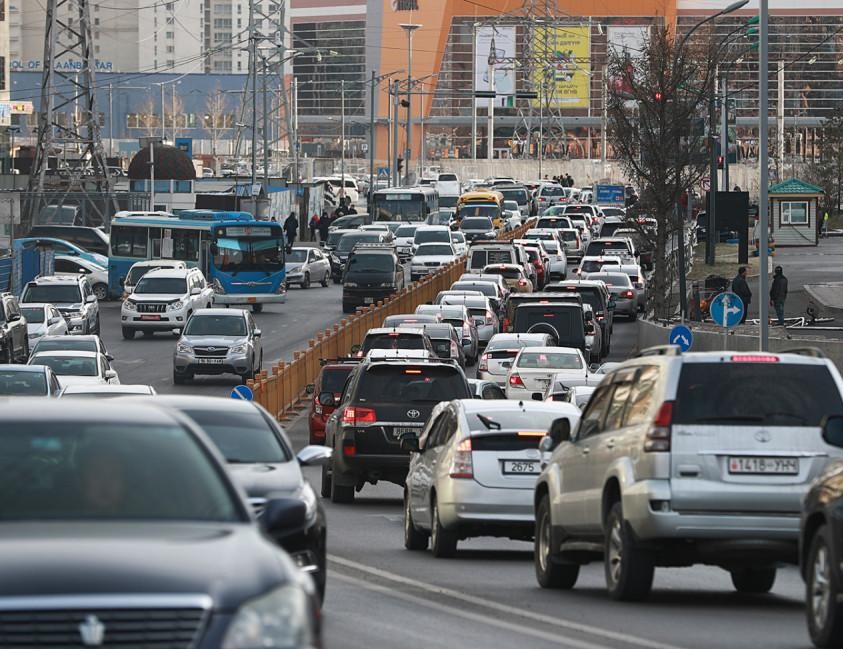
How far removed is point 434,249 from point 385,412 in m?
47.0

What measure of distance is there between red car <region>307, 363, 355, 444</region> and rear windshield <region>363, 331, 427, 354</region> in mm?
2302

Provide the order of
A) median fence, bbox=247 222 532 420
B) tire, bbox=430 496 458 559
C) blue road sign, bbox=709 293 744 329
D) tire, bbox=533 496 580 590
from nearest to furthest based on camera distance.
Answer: tire, bbox=533 496 580 590 → tire, bbox=430 496 458 559 → blue road sign, bbox=709 293 744 329 → median fence, bbox=247 222 532 420

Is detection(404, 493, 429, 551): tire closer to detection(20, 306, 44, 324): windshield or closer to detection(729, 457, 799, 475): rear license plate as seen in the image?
detection(729, 457, 799, 475): rear license plate

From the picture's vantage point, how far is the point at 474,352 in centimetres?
4616

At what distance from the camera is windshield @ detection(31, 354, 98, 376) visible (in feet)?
106

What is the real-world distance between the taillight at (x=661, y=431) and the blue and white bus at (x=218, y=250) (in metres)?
48.4

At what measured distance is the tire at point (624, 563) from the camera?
12.4m

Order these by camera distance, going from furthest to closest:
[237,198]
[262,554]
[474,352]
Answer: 1. [237,198]
2. [474,352]
3. [262,554]

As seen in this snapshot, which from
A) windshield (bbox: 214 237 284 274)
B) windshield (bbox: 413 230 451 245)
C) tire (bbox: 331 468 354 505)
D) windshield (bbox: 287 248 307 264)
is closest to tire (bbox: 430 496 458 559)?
tire (bbox: 331 468 354 505)

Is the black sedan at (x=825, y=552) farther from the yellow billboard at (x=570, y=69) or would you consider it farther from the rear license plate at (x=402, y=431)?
the yellow billboard at (x=570, y=69)

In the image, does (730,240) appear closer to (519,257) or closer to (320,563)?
(519,257)

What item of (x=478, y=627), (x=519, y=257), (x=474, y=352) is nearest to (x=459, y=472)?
(x=478, y=627)

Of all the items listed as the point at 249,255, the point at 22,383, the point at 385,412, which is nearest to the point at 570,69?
the point at 249,255

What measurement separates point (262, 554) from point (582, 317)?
3604 cm
